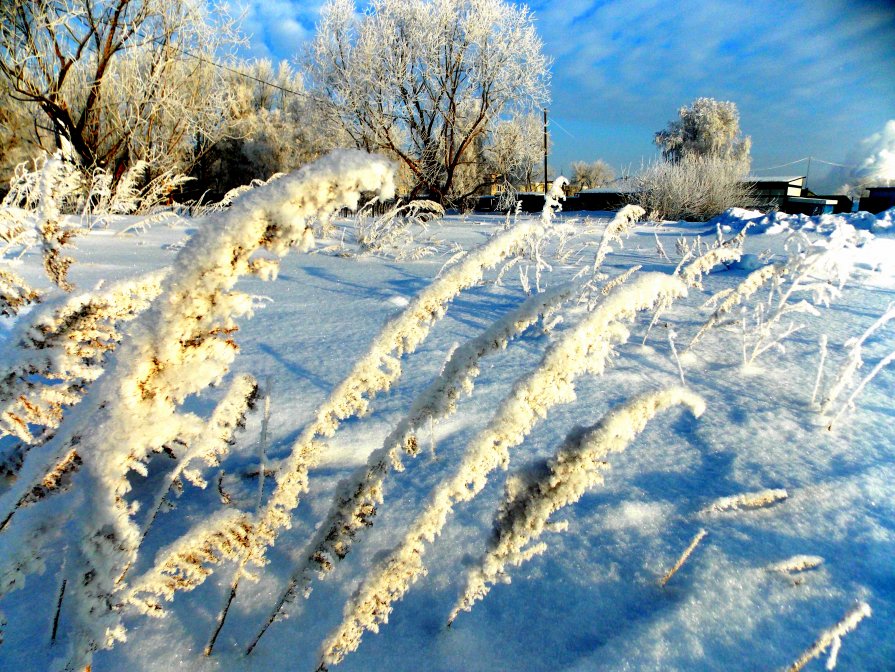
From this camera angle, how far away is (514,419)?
1.71 ft

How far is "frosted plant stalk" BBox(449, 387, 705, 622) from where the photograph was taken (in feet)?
1.70

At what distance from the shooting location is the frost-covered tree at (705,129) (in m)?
34.1

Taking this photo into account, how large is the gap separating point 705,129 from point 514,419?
4152 centimetres

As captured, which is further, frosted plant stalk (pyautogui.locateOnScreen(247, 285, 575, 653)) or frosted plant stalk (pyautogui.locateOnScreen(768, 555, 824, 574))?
frosted plant stalk (pyautogui.locateOnScreen(768, 555, 824, 574))

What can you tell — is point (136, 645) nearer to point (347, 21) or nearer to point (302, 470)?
point (302, 470)

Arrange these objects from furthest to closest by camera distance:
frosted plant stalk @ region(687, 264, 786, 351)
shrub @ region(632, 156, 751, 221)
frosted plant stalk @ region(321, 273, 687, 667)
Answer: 1. shrub @ region(632, 156, 751, 221)
2. frosted plant stalk @ region(687, 264, 786, 351)
3. frosted plant stalk @ region(321, 273, 687, 667)

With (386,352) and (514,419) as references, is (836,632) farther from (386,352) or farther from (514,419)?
(386,352)

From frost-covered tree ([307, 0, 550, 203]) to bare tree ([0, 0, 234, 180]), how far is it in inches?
239

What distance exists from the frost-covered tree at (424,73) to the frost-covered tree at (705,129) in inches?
937

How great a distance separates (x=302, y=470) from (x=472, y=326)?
4.26 feet

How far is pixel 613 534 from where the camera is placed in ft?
2.70

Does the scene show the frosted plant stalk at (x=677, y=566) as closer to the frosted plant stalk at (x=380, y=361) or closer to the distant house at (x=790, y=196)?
the frosted plant stalk at (x=380, y=361)

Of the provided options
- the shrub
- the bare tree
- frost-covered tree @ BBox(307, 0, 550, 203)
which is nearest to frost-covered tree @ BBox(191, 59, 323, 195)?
frost-covered tree @ BBox(307, 0, 550, 203)

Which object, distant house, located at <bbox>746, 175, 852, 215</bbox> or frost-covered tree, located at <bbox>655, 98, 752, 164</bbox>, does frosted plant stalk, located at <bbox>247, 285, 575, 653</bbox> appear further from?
frost-covered tree, located at <bbox>655, 98, 752, 164</bbox>
